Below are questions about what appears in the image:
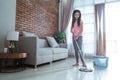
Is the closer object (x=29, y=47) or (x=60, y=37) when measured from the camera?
(x=29, y=47)

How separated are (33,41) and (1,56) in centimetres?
77

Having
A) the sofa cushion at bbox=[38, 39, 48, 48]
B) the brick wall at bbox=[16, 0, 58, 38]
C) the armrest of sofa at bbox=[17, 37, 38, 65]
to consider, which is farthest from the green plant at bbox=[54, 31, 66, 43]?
the armrest of sofa at bbox=[17, 37, 38, 65]

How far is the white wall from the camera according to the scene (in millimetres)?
2900

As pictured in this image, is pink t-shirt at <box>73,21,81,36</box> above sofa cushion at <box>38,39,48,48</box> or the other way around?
above

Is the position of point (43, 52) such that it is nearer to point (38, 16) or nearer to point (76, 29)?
point (76, 29)

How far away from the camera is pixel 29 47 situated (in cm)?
302

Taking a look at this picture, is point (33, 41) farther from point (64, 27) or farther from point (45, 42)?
point (64, 27)

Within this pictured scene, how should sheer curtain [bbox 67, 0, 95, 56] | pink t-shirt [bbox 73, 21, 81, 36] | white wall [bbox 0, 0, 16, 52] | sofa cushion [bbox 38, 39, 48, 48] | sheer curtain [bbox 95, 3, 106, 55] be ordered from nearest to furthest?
white wall [bbox 0, 0, 16, 52]
pink t-shirt [bbox 73, 21, 81, 36]
sofa cushion [bbox 38, 39, 48, 48]
sheer curtain [bbox 95, 3, 106, 55]
sheer curtain [bbox 67, 0, 95, 56]

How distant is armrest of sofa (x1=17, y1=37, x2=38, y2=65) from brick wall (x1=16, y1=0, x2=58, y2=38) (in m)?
0.68

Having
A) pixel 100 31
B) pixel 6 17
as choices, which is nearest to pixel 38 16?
pixel 6 17

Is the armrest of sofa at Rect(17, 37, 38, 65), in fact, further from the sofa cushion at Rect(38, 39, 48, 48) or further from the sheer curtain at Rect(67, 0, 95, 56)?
the sheer curtain at Rect(67, 0, 95, 56)

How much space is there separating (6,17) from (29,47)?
90cm

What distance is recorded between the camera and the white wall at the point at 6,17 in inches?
114

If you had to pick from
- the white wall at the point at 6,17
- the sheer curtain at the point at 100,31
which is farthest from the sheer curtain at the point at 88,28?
the white wall at the point at 6,17
